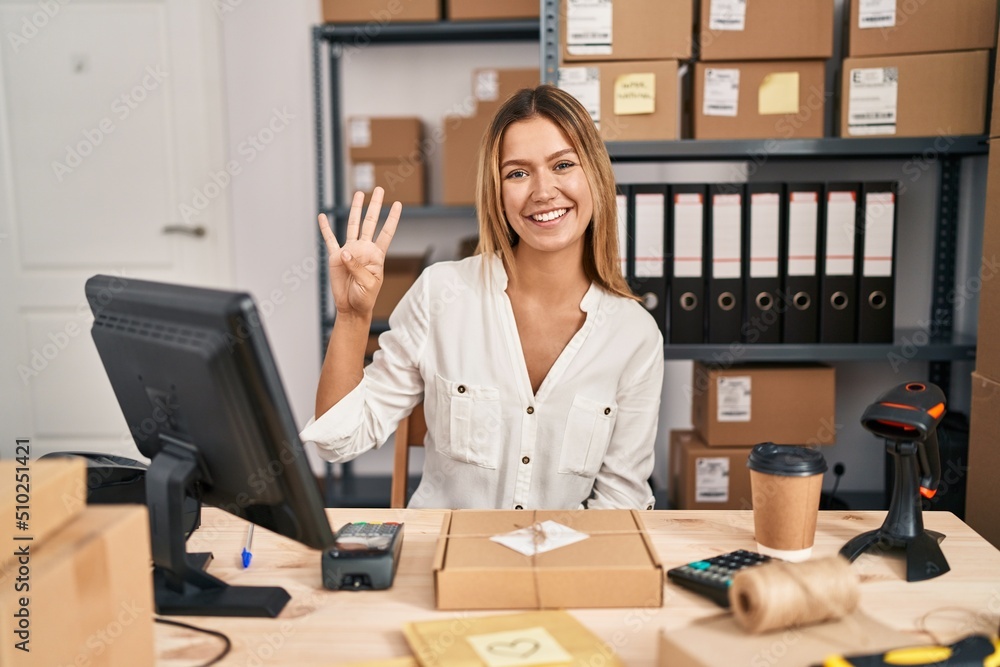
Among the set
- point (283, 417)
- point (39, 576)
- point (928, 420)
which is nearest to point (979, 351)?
point (928, 420)

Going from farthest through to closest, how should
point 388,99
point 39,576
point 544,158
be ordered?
point 388,99, point 544,158, point 39,576

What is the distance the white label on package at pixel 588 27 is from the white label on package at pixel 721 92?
263 millimetres

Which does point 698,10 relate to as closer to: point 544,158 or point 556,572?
point 544,158

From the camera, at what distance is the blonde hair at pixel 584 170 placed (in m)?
1.46

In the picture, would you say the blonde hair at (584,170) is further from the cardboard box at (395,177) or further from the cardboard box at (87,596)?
the cardboard box at (395,177)

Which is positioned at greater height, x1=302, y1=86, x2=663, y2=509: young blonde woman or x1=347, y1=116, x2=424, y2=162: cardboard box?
x1=347, y1=116, x2=424, y2=162: cardboard box

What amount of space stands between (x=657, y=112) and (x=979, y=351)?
90 centimetres

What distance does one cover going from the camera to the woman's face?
1458 millimetres

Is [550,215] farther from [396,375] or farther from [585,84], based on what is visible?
[585,84]

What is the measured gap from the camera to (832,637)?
73cm

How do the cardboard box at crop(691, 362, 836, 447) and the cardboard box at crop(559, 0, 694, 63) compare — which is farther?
the cardboard box at crop(691, 362, 836, 447)

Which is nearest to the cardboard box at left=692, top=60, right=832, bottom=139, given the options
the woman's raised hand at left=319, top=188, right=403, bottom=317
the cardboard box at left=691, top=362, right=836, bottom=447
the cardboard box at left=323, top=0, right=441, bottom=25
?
the cardboard box at left=691, top=362, right=836, bottom=447

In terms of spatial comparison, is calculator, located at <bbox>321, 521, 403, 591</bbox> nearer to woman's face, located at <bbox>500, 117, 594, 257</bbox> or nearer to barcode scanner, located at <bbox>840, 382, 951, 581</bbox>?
barcode scanner, located at <bbox>840, 382, 951, 581</bbox>

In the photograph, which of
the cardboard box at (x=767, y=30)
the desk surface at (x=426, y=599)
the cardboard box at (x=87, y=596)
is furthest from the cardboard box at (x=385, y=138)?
the cardboard box at (x=87, y=596)
